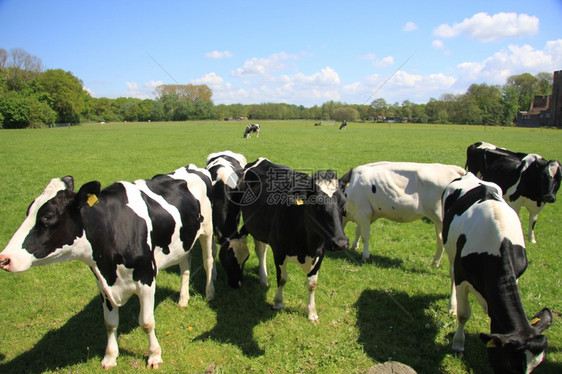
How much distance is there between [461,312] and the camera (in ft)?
14.3

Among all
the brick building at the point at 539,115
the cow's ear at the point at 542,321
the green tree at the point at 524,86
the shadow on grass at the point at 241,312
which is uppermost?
the green tree at the point at 524,86

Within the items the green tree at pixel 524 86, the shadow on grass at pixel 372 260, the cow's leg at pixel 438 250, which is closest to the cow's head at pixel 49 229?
the shadow on grass at pixel 372 260

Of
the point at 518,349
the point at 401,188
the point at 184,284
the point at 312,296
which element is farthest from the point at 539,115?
the point at 184,284

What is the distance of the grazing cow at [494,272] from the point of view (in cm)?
305

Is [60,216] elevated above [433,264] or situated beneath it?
elevated above

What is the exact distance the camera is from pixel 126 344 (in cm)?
462

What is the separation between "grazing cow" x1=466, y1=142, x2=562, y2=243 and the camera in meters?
8.03

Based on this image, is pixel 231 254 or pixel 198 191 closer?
pixel 198 191

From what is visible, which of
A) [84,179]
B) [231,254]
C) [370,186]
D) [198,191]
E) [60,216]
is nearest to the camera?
[60,216]

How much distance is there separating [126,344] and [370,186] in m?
5.39

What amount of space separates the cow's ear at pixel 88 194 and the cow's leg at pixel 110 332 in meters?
1.28

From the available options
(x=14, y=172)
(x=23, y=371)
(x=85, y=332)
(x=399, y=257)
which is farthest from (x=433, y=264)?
(x=14, y=172)

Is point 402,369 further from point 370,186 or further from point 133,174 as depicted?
point 133,174

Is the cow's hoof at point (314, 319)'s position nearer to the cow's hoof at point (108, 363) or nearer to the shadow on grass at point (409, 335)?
the shadow on grass at point (409, 335)
